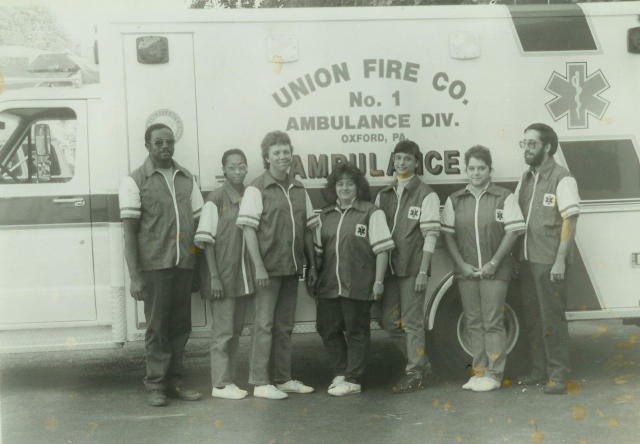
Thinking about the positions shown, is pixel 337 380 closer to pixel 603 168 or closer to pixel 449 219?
pixel 449 219

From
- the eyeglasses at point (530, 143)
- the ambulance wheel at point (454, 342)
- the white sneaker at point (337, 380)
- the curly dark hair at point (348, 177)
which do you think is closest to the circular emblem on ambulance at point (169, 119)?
the curly dark hair at point (348, 177)

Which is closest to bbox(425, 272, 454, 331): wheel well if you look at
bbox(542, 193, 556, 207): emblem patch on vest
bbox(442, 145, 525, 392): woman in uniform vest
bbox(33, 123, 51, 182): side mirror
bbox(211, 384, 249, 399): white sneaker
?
bbox(442, 145, 525, 392): woman in uniform vest

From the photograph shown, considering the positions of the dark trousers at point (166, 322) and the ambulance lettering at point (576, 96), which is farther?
the ambulance lettering at point (576, 96)

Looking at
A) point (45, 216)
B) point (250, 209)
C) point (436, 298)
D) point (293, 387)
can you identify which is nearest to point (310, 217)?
point (250, 209)

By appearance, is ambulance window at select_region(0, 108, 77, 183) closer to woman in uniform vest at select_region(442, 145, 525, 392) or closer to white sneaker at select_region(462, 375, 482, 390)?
woman in uniform vest at select_region(442, 145, 525, 392)

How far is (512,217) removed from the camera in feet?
19.9

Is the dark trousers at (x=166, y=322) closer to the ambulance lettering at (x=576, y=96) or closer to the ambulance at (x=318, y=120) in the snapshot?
the ambulance at (x=318, y=120)

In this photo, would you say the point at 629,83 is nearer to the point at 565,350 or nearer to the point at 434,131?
the point at 434,131

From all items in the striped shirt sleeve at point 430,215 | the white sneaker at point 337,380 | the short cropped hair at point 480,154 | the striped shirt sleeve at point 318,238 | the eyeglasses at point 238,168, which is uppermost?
the short cropped hair at point 480,154

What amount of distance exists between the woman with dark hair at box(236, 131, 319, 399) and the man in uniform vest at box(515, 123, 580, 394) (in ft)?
5.35

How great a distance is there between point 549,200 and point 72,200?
11.8ft

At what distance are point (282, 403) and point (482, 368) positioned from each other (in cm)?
156

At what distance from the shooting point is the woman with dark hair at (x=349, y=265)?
6043 mm

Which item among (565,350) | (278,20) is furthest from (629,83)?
(278,20)
